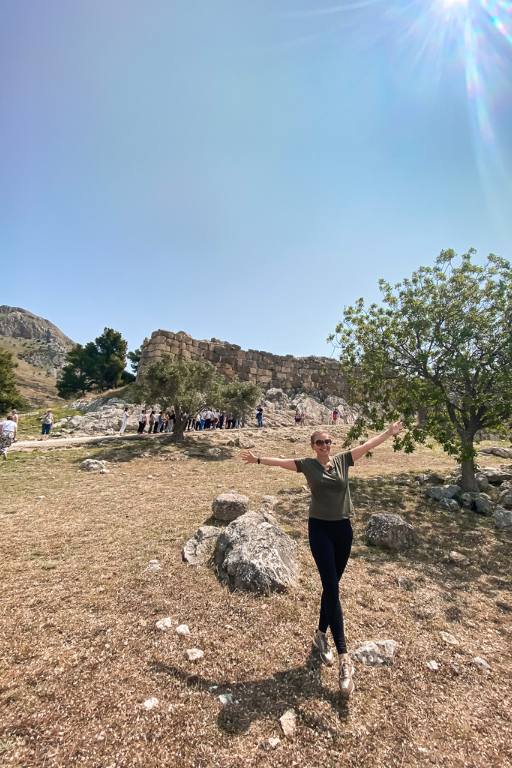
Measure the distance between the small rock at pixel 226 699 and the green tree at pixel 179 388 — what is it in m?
12.9

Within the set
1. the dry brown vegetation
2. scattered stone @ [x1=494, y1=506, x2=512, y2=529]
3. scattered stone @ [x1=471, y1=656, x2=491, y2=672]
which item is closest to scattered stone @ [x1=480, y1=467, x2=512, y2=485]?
scattered stone @ [x1=494, y1=506, x2=512, y2=529]

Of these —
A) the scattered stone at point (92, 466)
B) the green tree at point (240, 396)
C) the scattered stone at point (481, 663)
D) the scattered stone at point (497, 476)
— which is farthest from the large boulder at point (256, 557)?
the green tree at point (240, 396)

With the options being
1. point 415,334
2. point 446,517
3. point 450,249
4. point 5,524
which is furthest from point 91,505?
point 450,249

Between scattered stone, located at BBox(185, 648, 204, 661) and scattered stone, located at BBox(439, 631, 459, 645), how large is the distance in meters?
2.52

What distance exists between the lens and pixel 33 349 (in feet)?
336

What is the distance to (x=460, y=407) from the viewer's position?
30.7 ft

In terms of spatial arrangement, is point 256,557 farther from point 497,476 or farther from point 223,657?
point 497,476

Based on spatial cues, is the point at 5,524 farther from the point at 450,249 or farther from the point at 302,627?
the point at 450,249

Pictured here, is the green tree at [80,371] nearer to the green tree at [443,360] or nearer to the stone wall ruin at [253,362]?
the stone wall ruin at [253,362]

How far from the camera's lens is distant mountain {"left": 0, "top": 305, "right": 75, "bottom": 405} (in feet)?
216

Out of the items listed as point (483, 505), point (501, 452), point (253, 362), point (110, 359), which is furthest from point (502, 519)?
point (110, 359)

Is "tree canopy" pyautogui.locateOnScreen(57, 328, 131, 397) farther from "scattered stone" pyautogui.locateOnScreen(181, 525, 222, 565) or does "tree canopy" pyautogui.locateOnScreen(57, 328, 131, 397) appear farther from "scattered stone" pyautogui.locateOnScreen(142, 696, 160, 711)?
"scattered stone" pyautogui.locateOnScreen(142, 696, 160, 711)

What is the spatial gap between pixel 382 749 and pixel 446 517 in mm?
6326

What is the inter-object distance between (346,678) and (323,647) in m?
0.43
